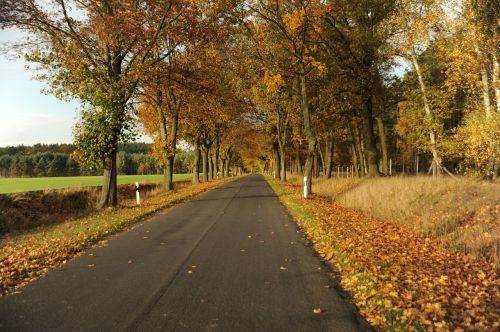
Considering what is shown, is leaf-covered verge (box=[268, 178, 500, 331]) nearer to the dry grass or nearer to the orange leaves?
the dry grass

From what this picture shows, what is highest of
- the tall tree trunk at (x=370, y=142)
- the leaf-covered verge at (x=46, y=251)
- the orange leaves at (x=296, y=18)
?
the orange leaves at (x=296, y=18)

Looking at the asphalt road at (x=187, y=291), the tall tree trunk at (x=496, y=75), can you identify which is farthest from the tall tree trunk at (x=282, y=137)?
the asphalt road at (x=187, y=291)

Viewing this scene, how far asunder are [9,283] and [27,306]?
153cm

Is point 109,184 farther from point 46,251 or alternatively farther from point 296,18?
point 296,18

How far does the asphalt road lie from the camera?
4453 mm

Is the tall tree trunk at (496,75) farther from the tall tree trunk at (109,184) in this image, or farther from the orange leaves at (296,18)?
the tall tree trunk at (109,184)

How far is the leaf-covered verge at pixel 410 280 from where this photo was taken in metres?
4.49

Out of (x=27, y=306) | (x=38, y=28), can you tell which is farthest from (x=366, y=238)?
(x=38, y=28)

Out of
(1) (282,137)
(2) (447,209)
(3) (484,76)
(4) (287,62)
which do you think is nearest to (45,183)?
(1) (282,137)

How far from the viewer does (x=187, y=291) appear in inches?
218

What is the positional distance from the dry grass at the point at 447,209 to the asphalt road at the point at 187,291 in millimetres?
3645

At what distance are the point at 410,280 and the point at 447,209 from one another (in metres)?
6.21

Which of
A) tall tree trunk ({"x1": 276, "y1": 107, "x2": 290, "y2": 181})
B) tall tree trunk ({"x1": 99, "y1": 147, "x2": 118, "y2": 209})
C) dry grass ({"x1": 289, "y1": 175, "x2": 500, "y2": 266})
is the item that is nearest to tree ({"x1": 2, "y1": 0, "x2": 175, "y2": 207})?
tall tree trunk ({"x1": 99, "y1": 147, "x2": 118, "y2": 209})

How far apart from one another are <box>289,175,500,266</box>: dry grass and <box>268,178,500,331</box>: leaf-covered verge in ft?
1.57
